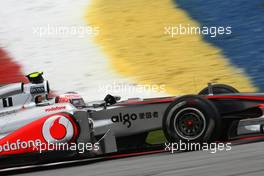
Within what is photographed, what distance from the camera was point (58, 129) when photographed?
723 cm

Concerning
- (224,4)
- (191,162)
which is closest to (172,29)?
(224,4)

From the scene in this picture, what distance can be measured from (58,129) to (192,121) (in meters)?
1.56

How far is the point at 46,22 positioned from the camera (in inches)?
599

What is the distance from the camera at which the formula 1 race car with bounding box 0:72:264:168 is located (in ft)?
23.5

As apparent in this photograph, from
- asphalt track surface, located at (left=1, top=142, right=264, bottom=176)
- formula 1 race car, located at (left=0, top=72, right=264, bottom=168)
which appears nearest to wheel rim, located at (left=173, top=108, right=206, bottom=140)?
formula 1 race car, located at (left=0, top=72, right=264, bottom=168)

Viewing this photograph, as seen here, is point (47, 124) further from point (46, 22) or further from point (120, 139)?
point (46, 22)

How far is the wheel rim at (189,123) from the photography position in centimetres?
711

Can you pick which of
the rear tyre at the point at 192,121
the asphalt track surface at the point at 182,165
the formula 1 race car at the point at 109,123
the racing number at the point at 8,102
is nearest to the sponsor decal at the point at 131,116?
the formula 1 race car at the point at 109,123

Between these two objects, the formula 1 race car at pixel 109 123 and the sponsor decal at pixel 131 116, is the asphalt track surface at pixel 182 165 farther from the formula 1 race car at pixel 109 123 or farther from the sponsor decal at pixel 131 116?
the sponsor decal at pixel 131 116

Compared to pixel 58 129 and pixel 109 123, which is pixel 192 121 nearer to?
pixel 109 123

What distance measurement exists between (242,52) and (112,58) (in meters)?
2.82

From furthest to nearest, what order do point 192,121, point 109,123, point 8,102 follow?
point 8,102 → point 109,123 → point 192,121

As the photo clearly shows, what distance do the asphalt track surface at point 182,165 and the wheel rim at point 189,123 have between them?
10.4 inches

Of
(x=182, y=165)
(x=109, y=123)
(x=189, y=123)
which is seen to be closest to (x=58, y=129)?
(x=109, y=123)
